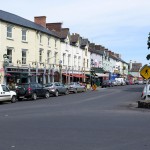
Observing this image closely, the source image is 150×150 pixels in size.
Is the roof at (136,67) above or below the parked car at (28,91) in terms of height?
above

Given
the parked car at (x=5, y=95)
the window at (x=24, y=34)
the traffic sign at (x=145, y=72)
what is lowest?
the parked car at (x=5, y=95)

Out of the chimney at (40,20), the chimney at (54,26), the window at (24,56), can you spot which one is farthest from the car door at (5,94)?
the chimney at (54,26)

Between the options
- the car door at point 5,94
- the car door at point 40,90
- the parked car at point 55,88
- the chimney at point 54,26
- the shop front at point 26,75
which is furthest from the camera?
the chimney at point 54,26

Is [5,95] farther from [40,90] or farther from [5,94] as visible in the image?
[40,90]

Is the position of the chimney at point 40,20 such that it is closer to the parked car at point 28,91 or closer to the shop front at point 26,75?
the shop front at point 26,75

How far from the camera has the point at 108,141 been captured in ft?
31.9

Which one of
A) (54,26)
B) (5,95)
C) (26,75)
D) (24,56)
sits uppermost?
(54,26)

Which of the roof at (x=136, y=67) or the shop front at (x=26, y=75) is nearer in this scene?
the shop front at (x=26, y=75)

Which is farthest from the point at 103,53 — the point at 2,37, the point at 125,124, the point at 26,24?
the point at 125,124

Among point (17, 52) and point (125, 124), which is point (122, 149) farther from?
point (17, 52)

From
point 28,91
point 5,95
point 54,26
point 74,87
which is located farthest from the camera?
point 54,26

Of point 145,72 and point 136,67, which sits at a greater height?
point 136,67

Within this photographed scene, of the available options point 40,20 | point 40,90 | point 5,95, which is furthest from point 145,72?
point 40,20

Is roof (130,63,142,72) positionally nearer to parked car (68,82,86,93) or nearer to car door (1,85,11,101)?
parked car (68,82,86,93)
